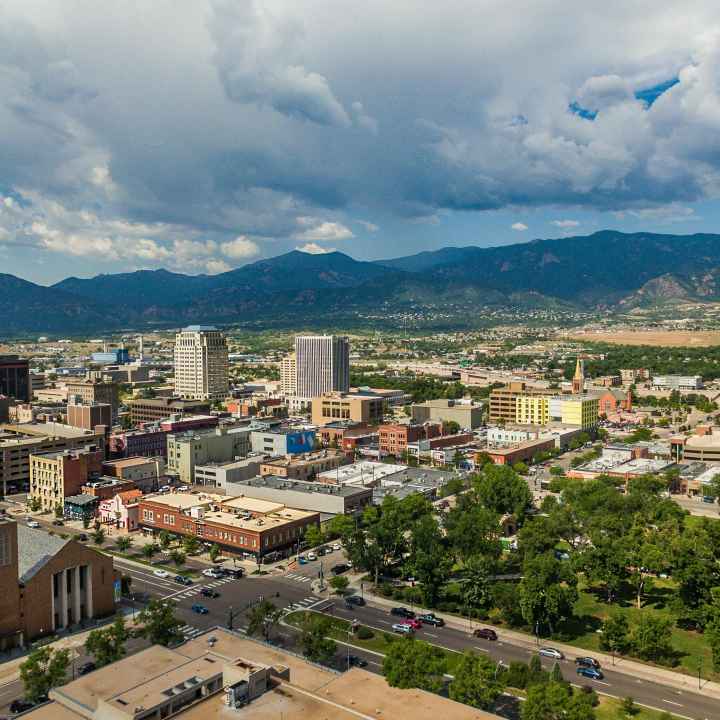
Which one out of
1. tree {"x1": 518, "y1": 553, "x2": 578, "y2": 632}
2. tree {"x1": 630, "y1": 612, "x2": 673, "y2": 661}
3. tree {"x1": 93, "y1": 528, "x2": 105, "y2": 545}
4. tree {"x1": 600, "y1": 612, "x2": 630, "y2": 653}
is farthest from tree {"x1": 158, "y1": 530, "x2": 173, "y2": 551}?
tree {"x1": 630, "y1": 612, "x2": 673, "y2": 661}

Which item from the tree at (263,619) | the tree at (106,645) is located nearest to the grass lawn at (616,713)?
the tree at (263,619)

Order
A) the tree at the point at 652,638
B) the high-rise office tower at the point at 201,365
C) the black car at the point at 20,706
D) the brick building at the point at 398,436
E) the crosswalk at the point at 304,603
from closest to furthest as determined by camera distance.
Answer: the black car at the point at 20,706, the tree at the point at 652,638, the crosswalk at the point at 304,603, the brick building at the point at 398,436, the high-rise office tower at the point at 201,365

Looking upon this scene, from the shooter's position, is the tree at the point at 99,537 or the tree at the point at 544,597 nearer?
the tree at the point at 544,597

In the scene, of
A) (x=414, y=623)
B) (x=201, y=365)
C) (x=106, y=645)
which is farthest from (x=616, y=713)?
(x=201, y=365)

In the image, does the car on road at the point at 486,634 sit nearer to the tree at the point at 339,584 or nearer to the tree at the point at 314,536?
the tree at the point at 339,584

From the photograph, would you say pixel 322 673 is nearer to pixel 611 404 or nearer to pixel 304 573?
pixel 304 573

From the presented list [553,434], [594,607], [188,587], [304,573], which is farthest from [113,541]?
[553,434]

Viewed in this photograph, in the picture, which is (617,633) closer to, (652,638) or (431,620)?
(652,638)
